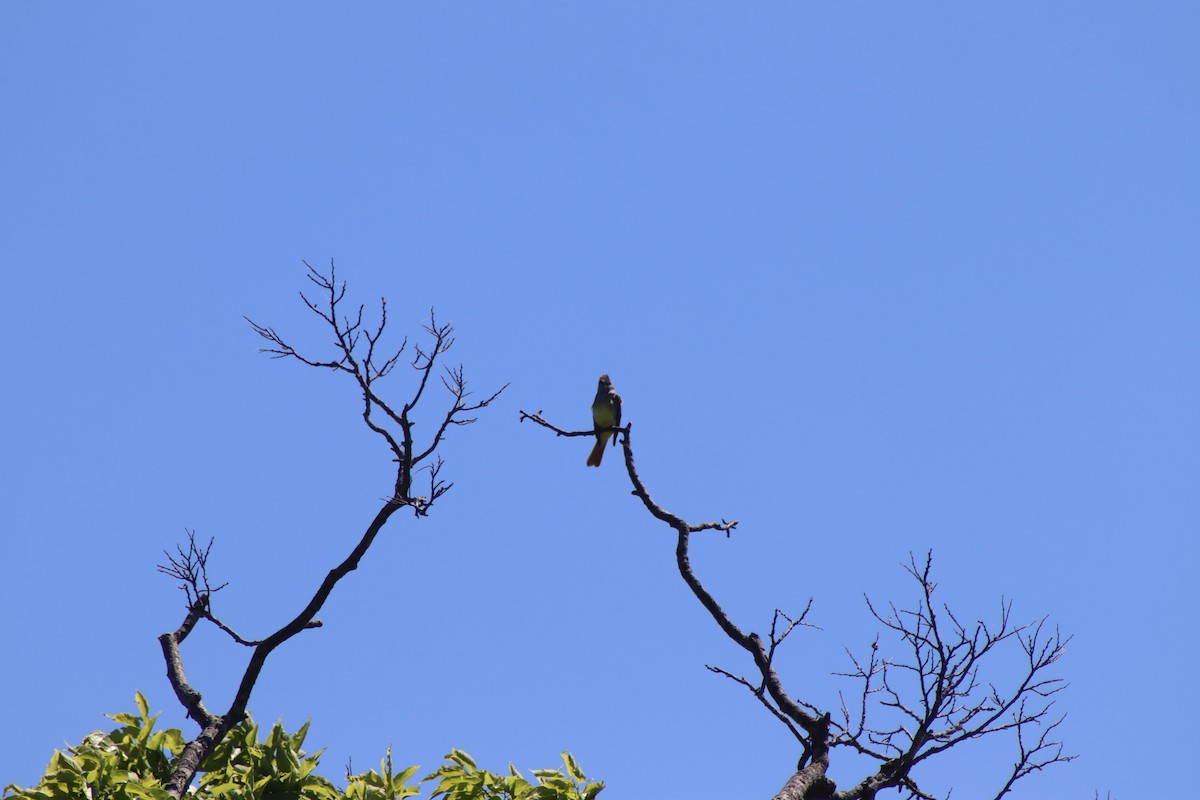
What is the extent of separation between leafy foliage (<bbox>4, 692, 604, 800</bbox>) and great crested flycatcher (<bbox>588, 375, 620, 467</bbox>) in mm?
4679

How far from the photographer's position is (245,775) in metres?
6.84

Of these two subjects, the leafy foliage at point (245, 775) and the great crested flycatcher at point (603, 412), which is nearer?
the leafy foliage at point (245, 775)

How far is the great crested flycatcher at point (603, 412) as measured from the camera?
1136 centimetres

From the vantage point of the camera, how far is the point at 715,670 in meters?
7.08

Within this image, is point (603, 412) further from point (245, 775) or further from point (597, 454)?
point (245, 775)

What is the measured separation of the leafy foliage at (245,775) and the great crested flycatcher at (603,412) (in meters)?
4.68

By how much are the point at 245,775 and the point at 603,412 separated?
582cm

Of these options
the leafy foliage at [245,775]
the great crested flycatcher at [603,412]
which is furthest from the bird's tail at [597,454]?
the leafy foliage at [245,775]

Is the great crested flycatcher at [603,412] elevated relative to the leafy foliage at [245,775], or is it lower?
elevated

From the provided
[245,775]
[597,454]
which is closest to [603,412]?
[597,454]

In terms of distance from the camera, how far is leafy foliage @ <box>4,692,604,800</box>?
643cm

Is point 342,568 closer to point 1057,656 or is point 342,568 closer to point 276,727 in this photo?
point 276,727

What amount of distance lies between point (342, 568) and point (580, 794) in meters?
2.27

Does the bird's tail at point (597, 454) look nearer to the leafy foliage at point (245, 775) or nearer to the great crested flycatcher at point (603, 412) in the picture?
the great crested flycatcher at point (603, 412)
